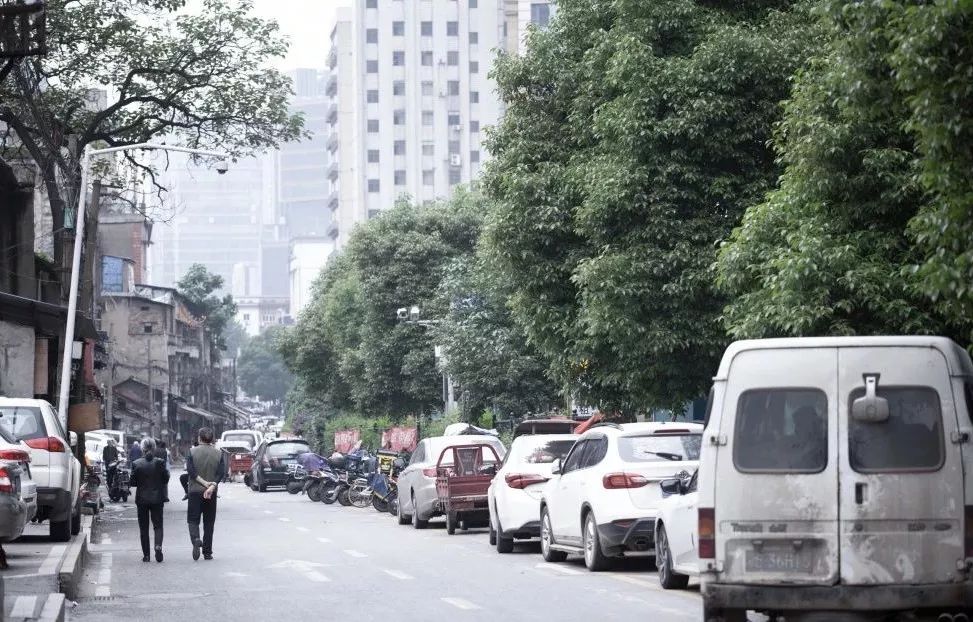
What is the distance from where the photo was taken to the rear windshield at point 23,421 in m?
22.0

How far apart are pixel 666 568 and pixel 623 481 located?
6.73 ft

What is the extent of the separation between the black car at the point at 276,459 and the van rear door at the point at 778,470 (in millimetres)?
42006

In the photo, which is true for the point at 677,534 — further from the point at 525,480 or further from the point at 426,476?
the point at 426,476

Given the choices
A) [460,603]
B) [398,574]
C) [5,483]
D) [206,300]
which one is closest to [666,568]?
[460,603]

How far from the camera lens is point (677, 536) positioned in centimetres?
1528

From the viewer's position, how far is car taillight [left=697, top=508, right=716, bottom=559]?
34.8 feet

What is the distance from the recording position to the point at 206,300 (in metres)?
124

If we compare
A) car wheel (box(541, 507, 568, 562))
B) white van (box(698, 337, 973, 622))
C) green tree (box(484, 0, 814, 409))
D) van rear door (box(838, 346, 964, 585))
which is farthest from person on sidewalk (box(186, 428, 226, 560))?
van rear door (box(838, 346, 964, 585))

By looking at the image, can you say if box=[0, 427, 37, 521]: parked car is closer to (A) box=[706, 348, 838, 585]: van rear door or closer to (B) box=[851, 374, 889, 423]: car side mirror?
(A) box=[706, 348, 838, 585]: van rear door

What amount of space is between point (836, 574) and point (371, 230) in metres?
56.4

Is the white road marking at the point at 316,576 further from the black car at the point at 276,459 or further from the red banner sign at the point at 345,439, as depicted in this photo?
the red banner sign at the point at 345,439

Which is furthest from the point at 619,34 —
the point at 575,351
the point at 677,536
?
the point at 677,536

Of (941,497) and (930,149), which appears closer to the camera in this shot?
(941,497)

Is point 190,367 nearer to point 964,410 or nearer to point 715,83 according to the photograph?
point 715,83
